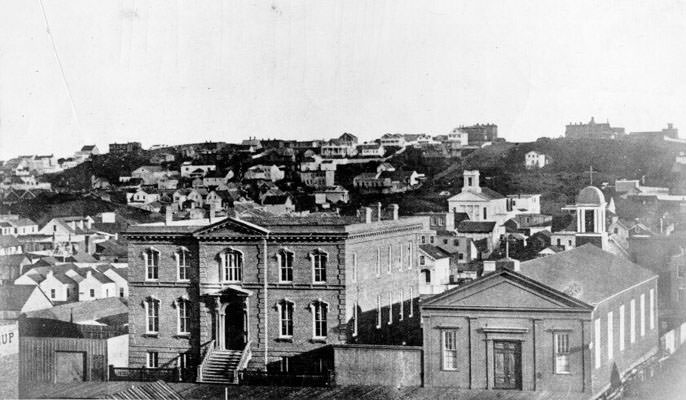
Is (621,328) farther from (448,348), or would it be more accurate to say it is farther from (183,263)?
(183,263)

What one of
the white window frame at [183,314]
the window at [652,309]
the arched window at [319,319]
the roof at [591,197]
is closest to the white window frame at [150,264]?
the white window frame at [183,314]

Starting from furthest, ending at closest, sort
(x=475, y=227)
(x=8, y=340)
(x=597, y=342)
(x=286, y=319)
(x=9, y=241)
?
(x=9, y=241) < (x=475, y=227) < (x=286, y=319) < (x=597, y=342) < (x=8, y=340)

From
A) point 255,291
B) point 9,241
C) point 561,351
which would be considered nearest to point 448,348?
point 561,351

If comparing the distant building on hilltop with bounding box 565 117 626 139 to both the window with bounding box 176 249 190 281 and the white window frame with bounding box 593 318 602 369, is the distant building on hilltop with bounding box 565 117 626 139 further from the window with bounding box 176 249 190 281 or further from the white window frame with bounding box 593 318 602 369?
the white window frame with bounding box 593 318 602 369

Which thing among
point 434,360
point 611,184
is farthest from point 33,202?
point 434,360

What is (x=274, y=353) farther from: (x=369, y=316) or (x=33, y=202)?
(x=33, y=202)
